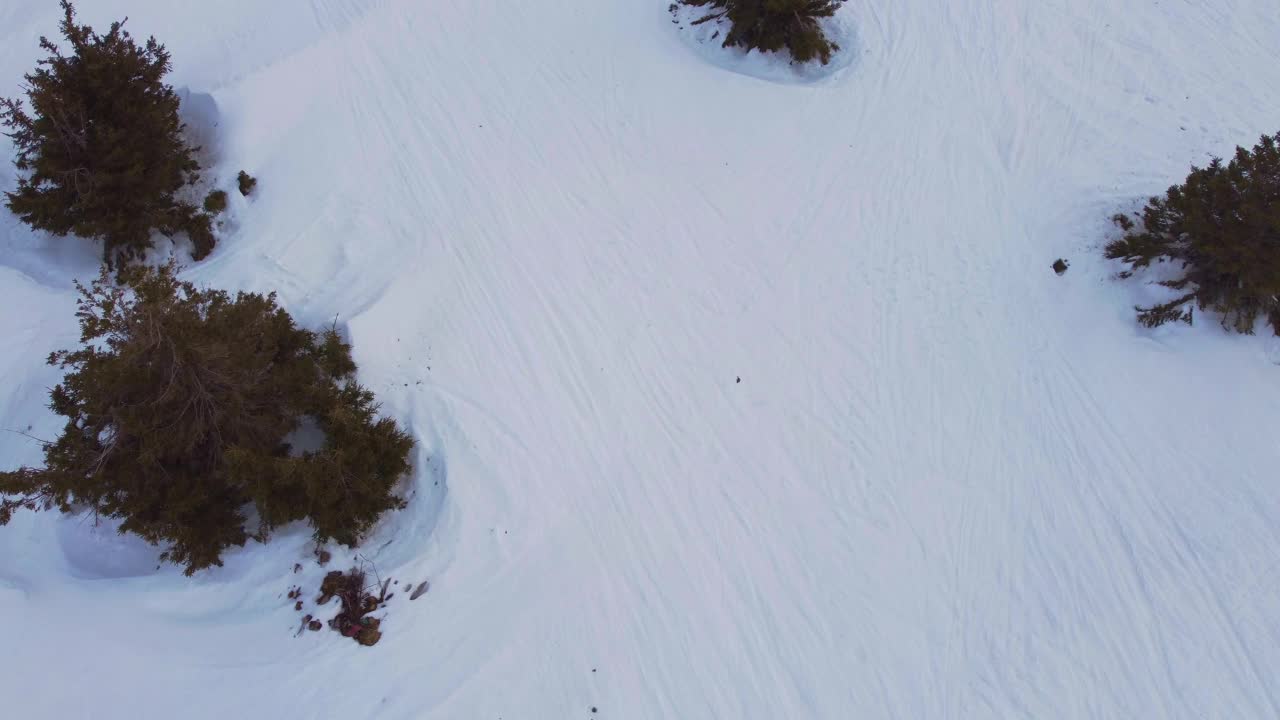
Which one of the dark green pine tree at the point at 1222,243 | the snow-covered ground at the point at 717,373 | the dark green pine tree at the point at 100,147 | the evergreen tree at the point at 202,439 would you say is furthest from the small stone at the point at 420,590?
the dark green pine tree at the point at 1222,243

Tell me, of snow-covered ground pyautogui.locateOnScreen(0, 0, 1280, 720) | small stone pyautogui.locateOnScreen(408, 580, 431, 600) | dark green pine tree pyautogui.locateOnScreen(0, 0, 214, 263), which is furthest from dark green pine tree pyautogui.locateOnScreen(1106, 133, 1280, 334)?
Result: dark green pine tree pyautogui.locateOnScreen(0, 0, 214, 263)

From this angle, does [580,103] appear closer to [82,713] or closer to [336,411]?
[336,411]

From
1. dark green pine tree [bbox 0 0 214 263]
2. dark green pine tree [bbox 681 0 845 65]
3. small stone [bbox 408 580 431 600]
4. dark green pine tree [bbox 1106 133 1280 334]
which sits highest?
dark green pine tree [bbox 681 0 845 65]

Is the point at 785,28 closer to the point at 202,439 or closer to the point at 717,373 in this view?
the point at 717,373

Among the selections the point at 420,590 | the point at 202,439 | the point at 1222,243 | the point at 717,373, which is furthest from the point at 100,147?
the point at 1222,243

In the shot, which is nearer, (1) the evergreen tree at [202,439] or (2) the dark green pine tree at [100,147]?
(1) the evergreen tree at [202,439]

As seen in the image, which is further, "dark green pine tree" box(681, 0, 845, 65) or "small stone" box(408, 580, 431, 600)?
"dark green pine tree" box(681, 0, 845, 65)

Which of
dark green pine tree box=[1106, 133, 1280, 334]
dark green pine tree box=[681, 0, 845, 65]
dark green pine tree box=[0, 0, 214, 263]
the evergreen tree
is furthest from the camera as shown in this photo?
dark green pine tree box=[681, 0, 845, 65]

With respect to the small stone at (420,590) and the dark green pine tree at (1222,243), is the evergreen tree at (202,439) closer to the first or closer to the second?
the small stone at (420,590)

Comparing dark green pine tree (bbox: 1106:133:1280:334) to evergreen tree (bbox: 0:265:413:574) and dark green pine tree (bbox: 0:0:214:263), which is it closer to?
evergreen tree (bbox: 0:265:413:574)
